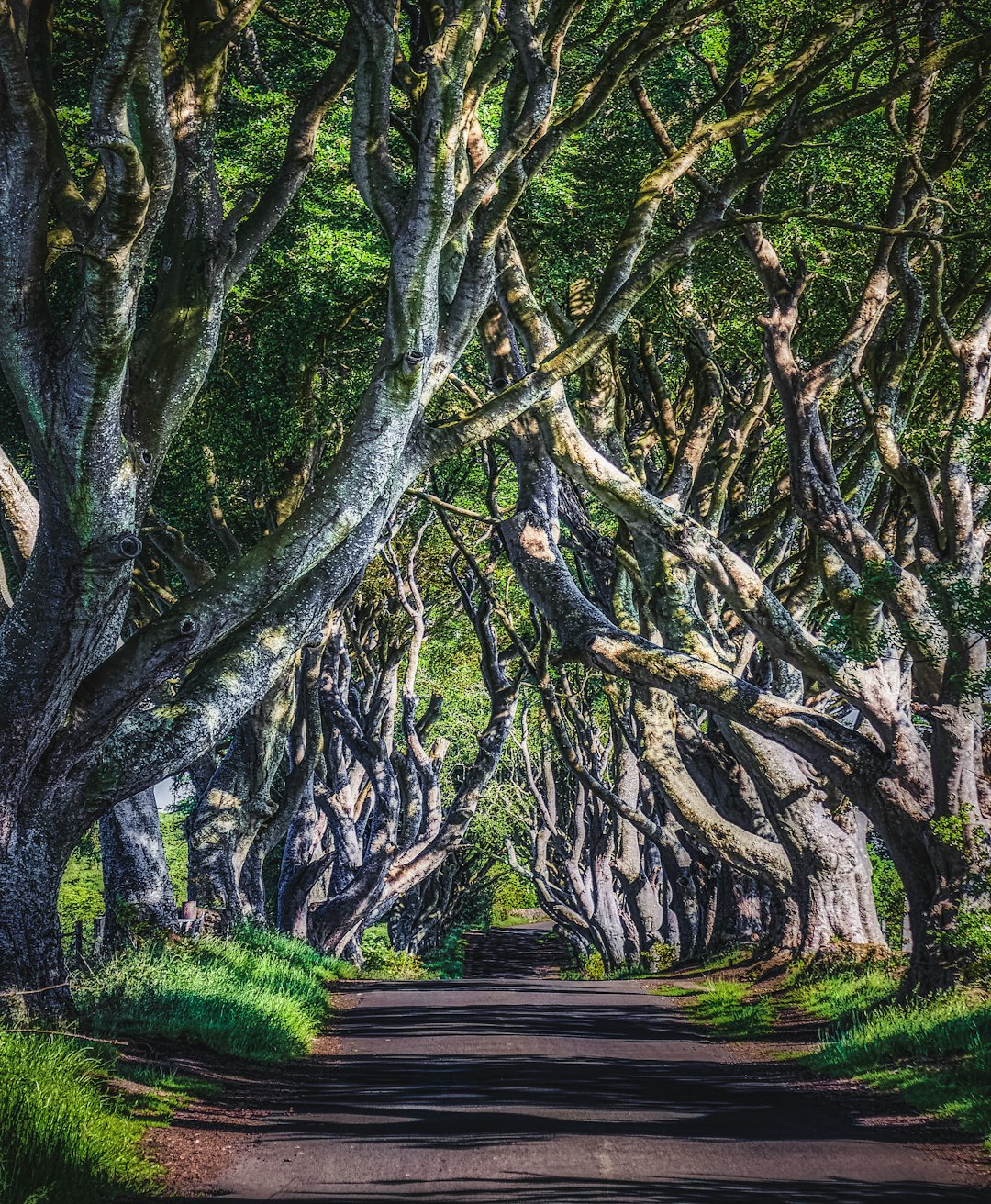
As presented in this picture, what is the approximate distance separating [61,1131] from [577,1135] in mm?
2967

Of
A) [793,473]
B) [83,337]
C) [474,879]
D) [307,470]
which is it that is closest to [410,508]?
[307,470]

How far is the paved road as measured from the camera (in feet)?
19.4

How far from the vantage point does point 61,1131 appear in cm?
566

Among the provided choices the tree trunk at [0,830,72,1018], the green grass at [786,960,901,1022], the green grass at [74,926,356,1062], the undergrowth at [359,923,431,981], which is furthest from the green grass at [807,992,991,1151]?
the undergrowth at [359,923,431,981]

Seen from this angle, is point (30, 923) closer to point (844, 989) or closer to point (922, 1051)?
Result: point (922, 1051)

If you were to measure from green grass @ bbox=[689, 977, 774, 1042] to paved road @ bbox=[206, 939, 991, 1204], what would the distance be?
3.50ft

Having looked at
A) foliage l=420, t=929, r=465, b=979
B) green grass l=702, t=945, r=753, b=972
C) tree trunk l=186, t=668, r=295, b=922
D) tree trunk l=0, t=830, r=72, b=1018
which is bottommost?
foliage l=420, t=929, r=465, b=979

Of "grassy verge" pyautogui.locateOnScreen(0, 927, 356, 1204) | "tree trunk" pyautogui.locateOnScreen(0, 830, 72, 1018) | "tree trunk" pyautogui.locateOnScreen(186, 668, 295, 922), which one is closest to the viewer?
"grassy verge" pyautogui.locateOnScreen(0, 927, 356, 1204)

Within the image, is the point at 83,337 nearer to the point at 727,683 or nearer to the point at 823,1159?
the point at 823,1159

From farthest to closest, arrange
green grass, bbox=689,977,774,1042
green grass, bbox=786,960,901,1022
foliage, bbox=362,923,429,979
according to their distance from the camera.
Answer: foliage, bbox=362,923,429,979
green grass, bbox=689,977,774,1042
green grass, bbox=786,960,901,1022

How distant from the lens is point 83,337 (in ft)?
21.8

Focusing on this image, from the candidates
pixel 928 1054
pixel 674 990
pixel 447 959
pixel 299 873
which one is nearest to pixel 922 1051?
pixel 928 1054

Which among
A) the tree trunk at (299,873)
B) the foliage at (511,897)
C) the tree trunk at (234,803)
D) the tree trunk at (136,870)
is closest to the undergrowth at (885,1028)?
the tree trunk at (136,870)

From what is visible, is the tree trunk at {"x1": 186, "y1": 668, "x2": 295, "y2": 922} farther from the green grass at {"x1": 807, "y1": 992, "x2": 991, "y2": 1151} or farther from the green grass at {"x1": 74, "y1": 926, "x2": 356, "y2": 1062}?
the green grass at {"x1": 807, "y1": 992, "x2": 991, "y2": 1151}
